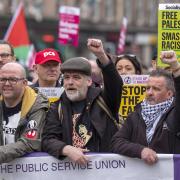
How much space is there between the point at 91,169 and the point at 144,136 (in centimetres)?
48

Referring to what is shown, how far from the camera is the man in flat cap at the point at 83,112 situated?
5219 mm

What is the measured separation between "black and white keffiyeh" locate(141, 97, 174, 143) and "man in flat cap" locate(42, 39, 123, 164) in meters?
0.25

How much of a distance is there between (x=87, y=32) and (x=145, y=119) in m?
41.3

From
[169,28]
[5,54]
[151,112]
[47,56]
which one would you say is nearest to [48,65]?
[47,56]

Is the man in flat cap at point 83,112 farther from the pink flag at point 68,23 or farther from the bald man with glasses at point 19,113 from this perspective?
the pink flag at point 68,23

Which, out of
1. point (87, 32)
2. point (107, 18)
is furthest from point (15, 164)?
point (107, 18)

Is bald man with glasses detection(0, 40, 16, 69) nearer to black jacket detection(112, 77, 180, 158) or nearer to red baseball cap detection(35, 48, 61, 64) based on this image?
red baseball cap detection(35, 48, 61, 64)

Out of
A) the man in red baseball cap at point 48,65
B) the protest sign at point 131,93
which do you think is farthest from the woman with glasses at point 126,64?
the man in red baseball cap at point 48,65

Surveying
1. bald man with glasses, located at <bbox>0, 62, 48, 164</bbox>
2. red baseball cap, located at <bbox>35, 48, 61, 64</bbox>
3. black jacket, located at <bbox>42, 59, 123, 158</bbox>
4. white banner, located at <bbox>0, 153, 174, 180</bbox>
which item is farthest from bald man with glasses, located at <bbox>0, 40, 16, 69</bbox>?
white banner, located at <bbox>0, 153, 174, 180</bbox>

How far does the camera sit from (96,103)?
17.5 feet

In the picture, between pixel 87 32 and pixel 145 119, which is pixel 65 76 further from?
pixel 87 32

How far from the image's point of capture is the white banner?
5031mm

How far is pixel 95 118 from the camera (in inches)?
207

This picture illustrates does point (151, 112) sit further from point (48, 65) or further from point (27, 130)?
point (48, 65)
